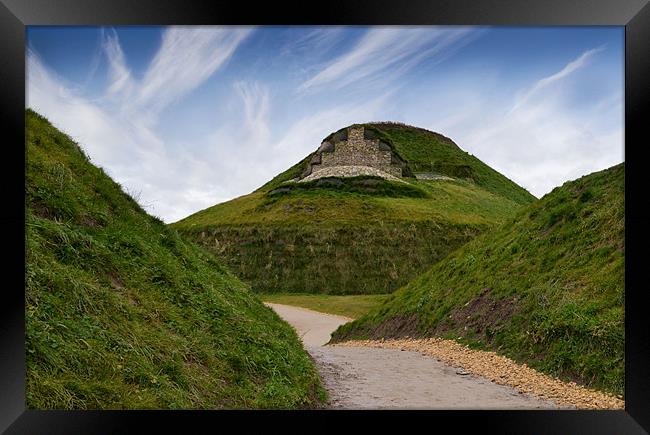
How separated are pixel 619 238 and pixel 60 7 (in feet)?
41.7

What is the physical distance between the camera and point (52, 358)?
506 cm

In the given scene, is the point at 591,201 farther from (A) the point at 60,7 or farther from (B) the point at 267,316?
(A) the point at 60,7

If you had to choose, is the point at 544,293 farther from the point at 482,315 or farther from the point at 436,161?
the point at 436,161

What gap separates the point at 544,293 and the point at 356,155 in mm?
61175

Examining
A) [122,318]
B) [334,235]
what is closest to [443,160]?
[334,235]

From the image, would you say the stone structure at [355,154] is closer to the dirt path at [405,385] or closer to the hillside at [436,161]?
the hillside at [436,161]

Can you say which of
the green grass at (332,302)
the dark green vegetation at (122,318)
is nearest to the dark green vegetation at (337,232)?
the green grass at (332,302)

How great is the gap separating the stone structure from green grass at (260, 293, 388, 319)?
110 ft

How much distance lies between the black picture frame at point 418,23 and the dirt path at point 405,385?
1325 millimetres

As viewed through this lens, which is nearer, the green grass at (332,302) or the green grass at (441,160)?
the green grass at (332,302)

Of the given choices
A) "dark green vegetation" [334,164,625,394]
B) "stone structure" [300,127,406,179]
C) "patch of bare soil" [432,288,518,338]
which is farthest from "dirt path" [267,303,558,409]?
"stone structure" [300,127,406,179]

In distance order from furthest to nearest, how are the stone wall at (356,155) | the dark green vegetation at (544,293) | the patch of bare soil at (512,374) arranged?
the stone wall at (356,155) < the dark green vegetation at (544,293) < the patch of bare soil at (512,374)

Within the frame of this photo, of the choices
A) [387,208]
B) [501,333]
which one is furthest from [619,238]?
[387,208]

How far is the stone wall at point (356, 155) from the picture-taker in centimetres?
7156
